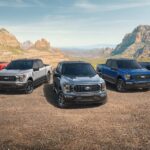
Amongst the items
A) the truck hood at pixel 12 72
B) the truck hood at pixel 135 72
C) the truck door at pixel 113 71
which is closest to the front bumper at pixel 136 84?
the truck hood at pixel 135 72

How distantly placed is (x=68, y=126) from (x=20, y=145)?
6.83 ft

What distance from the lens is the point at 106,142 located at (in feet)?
23.7

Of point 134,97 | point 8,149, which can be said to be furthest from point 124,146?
point 134,97

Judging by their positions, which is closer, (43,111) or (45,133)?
(45,133)

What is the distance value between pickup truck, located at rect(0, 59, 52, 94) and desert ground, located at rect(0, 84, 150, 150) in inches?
33.3

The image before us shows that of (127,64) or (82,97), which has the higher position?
(127,64)

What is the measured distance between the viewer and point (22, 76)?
14.0 meters

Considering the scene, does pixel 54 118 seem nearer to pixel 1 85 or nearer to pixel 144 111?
pixel 144 111

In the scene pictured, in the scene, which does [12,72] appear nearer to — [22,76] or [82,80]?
[22,76]

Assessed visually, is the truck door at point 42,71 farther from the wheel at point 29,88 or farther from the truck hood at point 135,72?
the truck hood at point 135,72

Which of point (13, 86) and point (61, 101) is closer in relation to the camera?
point (61, 101)

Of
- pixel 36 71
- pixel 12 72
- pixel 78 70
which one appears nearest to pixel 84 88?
pixel 78 70

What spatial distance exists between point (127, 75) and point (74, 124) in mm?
6729

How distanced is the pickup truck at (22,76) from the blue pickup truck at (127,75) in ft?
14.9
